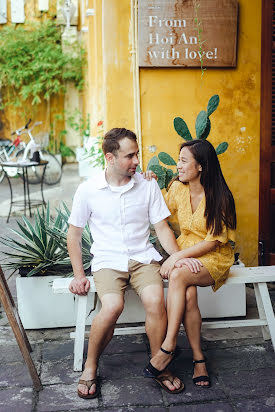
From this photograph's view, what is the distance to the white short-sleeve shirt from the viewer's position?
329 centimetres

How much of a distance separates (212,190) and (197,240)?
0.33 meters

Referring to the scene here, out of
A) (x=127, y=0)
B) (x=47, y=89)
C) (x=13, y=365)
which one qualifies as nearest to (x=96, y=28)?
(x=127, y=0)

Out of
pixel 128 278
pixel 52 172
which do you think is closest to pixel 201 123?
pixel 128 278

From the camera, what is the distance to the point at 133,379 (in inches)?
125

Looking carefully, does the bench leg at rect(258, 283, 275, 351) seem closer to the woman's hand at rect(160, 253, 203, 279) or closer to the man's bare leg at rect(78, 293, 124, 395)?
the woman's hand at rect(160, 253, 203, 279)

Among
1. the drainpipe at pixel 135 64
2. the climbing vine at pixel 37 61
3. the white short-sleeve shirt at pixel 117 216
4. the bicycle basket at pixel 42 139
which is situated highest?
the climbing vine at pixel 37 61

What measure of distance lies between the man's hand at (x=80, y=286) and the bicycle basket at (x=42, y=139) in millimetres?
8428

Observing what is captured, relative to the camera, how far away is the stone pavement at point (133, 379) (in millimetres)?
2893

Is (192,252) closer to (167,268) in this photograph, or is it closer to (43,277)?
(167,268)

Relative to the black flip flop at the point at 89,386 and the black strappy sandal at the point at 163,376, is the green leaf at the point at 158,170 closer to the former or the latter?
the black strappy sandal at the point at 163,376

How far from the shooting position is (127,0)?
450 centimetres

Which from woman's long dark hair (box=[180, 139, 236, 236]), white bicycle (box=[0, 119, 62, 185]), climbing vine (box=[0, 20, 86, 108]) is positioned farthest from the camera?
climbing vine (box=[0, 20, 86, 108])

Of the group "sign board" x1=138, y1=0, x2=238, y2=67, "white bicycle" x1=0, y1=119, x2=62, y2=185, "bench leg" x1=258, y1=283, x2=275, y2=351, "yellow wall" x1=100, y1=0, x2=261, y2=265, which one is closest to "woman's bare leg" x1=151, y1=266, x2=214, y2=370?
"bench leg" x1=258, y1=283, x2=275, y2=351

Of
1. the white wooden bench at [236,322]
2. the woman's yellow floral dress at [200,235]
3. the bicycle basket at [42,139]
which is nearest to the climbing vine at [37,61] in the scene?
the bicycle basket at [42,139]
